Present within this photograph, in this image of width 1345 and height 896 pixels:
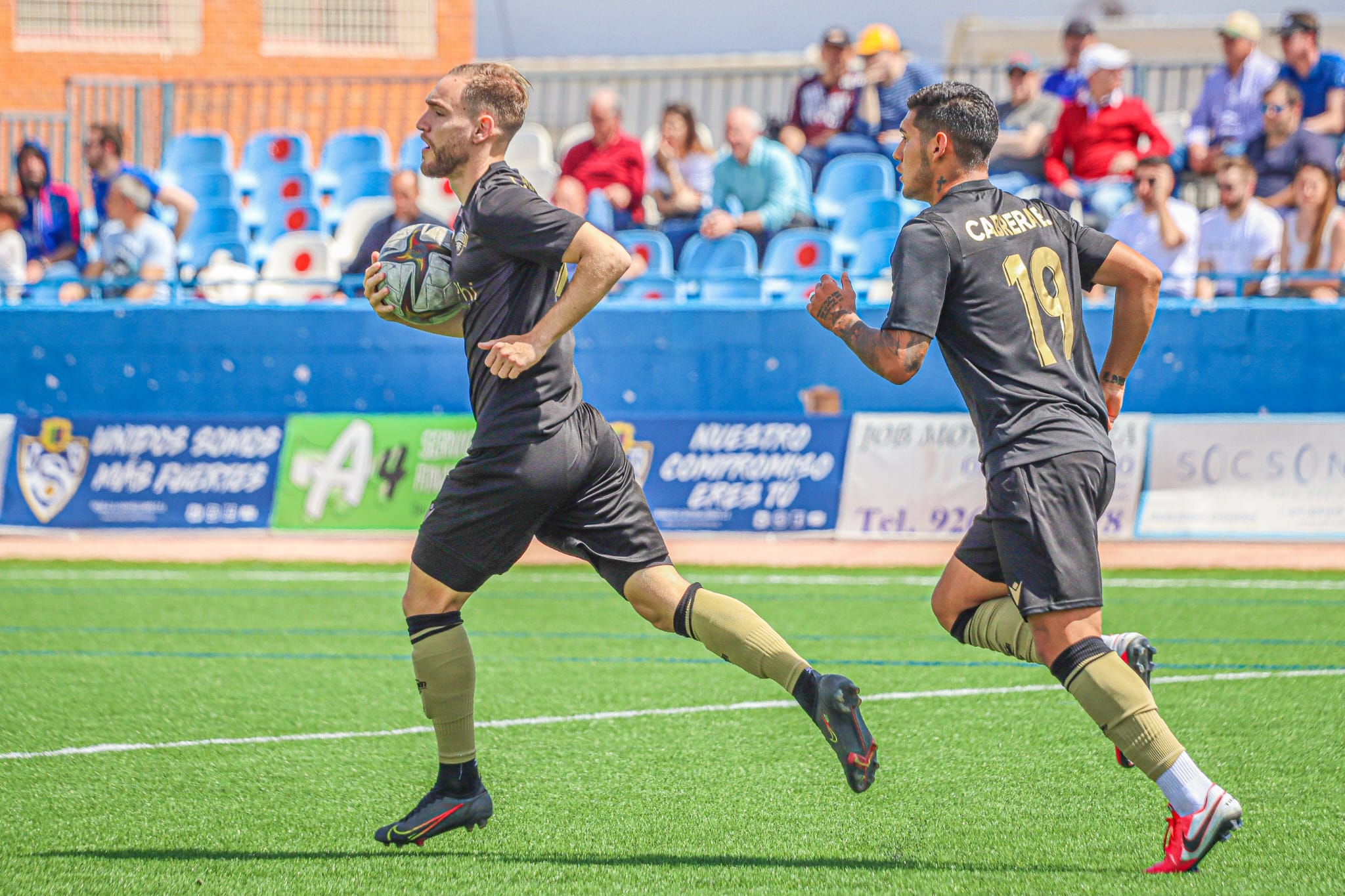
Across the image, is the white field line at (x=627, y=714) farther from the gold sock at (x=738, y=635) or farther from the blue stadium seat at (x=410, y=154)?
the blue stadium seat at (x=410, y=154)

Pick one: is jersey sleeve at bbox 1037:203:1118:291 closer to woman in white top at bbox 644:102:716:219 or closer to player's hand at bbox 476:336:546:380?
player's hand at bbox 476:336:546:380

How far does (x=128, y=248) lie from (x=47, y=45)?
11048 millimetres

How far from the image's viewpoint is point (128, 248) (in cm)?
1361

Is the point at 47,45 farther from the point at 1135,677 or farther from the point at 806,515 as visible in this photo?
the point at 1135,677

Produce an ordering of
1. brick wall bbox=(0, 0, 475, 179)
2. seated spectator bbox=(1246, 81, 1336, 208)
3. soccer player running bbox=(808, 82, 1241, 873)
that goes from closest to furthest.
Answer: soccer player running bbox=(808, 82, 1241, 873), seated spectator bbox=(1246, 81, 1336, 208), brick wall bbox=(0, 0, 475, 179)

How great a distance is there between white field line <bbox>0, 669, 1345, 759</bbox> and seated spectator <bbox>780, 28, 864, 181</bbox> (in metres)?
9.01

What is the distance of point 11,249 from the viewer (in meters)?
13.9

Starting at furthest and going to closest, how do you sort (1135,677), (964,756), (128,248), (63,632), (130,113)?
1. (130,113)
2. (128,248)
3. (63,632)
4. (964,756)
5. (1135,677)

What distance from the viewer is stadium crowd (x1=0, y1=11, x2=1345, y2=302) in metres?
11.8

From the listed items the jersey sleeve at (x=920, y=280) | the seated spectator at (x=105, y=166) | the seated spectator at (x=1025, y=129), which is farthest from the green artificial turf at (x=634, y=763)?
the seated spectator at (x=105, y=166)

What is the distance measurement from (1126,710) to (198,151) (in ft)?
51.8

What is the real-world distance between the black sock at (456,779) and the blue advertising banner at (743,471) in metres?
7.09

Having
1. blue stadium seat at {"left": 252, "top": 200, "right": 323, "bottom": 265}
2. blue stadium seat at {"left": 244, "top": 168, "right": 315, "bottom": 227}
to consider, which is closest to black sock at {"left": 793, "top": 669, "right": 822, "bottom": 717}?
blue stadium seat at {"left": 252, "top": 200, "right": 323, "bottom": 265}

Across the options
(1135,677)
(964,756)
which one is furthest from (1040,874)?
(964,756)
